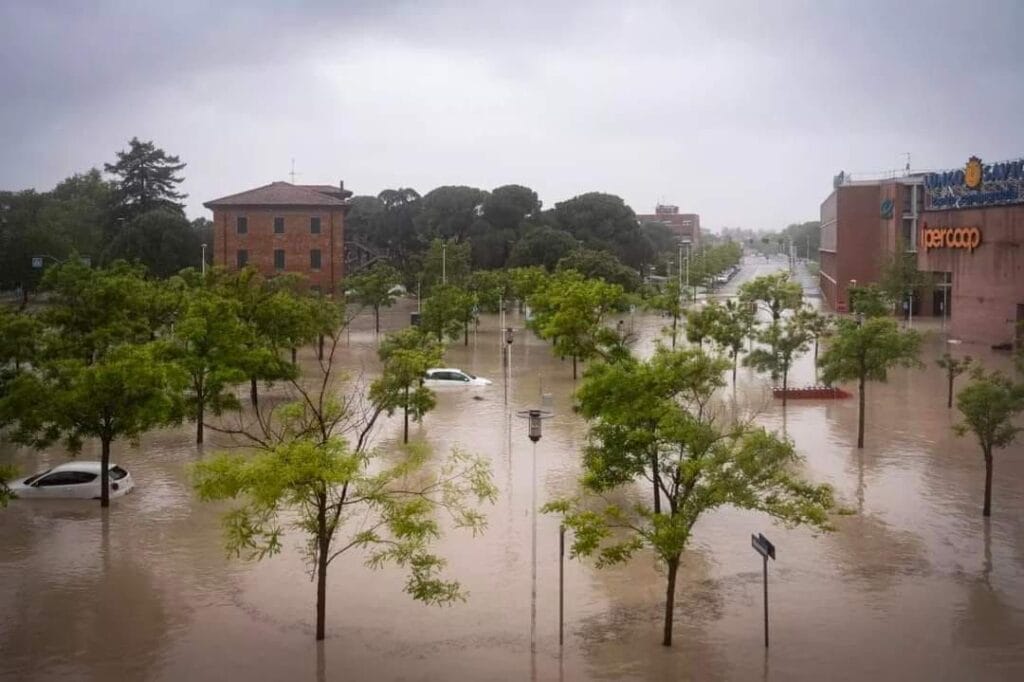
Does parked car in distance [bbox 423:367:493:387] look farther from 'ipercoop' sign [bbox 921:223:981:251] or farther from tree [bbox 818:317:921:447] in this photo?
'ipercoop' sign [bbox 921:223:981:251]

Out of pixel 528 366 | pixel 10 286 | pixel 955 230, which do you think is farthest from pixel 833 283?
pixel 10 286

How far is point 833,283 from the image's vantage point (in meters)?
90.9

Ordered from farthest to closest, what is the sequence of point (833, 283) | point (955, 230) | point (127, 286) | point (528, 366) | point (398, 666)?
point (833, 283) < point (955, 230) < point (528, 366) < point (127, 286) < point (398, 666)

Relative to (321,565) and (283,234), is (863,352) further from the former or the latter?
(283,234)

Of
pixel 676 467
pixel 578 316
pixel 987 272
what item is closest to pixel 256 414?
pixel 676 467

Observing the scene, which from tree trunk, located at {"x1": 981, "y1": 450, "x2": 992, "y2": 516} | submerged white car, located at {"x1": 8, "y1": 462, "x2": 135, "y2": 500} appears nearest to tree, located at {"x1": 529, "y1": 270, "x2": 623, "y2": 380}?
tree trunk, located at {"x1": 981, "y1": 450, "x2": 992, "y2": 516}

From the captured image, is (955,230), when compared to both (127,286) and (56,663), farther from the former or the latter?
(56,663)

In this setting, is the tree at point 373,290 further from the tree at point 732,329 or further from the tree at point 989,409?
the tree at point 989,409

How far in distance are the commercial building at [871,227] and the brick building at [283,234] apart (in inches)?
1505

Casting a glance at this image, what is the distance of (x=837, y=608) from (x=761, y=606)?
1.15m

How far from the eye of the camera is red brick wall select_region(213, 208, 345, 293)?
259 ft

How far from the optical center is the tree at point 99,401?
69.9 ft

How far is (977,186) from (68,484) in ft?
151

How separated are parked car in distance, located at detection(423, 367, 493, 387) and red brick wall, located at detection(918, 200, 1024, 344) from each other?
27.3 meters
